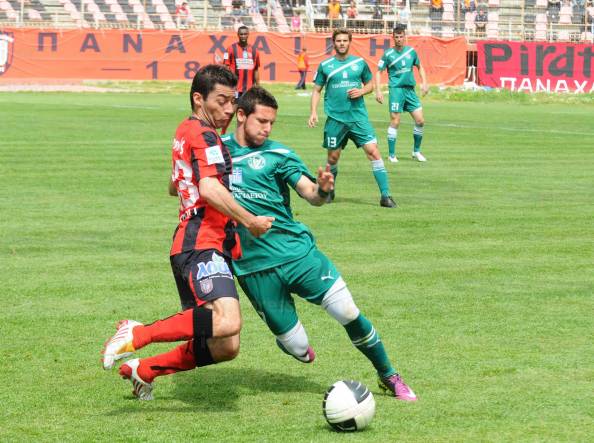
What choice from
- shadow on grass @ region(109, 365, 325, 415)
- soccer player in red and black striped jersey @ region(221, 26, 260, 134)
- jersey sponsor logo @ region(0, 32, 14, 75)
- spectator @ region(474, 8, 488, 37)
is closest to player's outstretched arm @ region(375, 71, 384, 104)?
soccer player in red and black striped jersey @ region(221, 26, 260, 134)

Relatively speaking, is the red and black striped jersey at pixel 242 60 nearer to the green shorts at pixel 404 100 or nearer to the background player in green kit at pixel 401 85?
the background player in green kit at pixel 401 85

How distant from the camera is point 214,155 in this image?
6332mm

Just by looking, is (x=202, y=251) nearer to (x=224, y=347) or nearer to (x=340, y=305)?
(x=224, y=347)

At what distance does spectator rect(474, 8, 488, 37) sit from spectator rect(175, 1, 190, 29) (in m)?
13.6

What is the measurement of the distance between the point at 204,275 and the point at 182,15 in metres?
47.4

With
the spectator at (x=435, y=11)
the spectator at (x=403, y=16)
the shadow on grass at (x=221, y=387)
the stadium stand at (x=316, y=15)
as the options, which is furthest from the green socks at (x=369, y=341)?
the spectator at (x=435, y=11)

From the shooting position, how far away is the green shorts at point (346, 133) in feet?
51.6

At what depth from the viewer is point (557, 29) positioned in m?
50.1

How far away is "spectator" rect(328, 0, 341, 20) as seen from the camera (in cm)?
5183

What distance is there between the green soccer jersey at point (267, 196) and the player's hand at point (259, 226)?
1.61ft

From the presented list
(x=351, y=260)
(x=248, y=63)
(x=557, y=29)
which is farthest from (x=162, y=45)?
(x=351, y=260)

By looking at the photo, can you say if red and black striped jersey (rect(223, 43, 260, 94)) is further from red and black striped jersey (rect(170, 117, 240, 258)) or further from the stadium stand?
the stadium stand

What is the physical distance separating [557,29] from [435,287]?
4249 cm

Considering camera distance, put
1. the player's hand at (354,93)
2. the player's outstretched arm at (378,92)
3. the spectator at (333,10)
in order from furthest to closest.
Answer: the spectator at (333,10), the player's outstretched arm at (378,92), the player's hand at (354,93)
